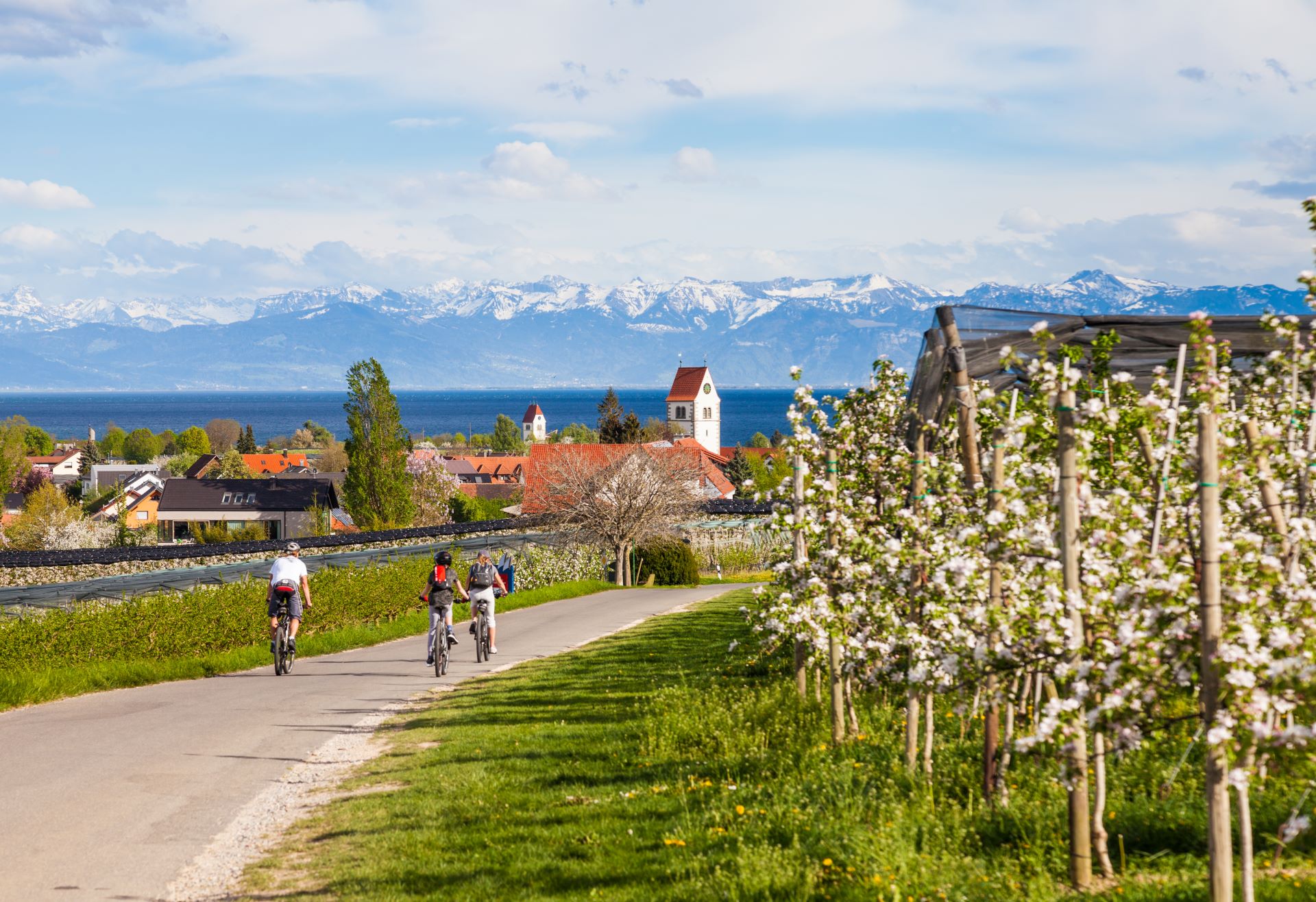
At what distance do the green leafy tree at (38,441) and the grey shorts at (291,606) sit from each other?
17557 centimetres

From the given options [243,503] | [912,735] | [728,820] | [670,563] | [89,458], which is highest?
[89,458]

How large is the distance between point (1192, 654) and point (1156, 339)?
740 cm

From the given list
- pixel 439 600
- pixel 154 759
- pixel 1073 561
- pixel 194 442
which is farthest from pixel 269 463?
pixel 1073 561

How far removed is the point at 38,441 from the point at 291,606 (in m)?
181

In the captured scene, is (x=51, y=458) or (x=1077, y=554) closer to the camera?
(x=1077, y=554)

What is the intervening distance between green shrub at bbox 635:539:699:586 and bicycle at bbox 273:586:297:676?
26138 millimetres

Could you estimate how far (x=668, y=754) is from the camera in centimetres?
973

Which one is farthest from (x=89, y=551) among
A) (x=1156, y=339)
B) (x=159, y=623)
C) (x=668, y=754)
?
(x=1156, y=339)

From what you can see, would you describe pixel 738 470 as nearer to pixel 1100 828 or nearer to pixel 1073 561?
pixel 1100 828

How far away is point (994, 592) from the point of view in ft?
23.1

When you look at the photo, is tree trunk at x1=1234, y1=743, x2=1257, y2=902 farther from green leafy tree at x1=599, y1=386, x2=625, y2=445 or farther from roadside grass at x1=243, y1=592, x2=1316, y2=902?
green leafy tree at x1=599, y1=386, x2=625, y2=445

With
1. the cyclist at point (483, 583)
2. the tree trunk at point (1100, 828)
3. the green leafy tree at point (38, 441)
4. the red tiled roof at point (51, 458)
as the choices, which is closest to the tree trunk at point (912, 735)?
the tree trunk at point (1100, 828)

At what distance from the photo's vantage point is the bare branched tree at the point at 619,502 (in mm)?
40969

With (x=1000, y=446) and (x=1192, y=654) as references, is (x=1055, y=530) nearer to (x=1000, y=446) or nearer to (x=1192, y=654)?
(x=1000, y=446)
